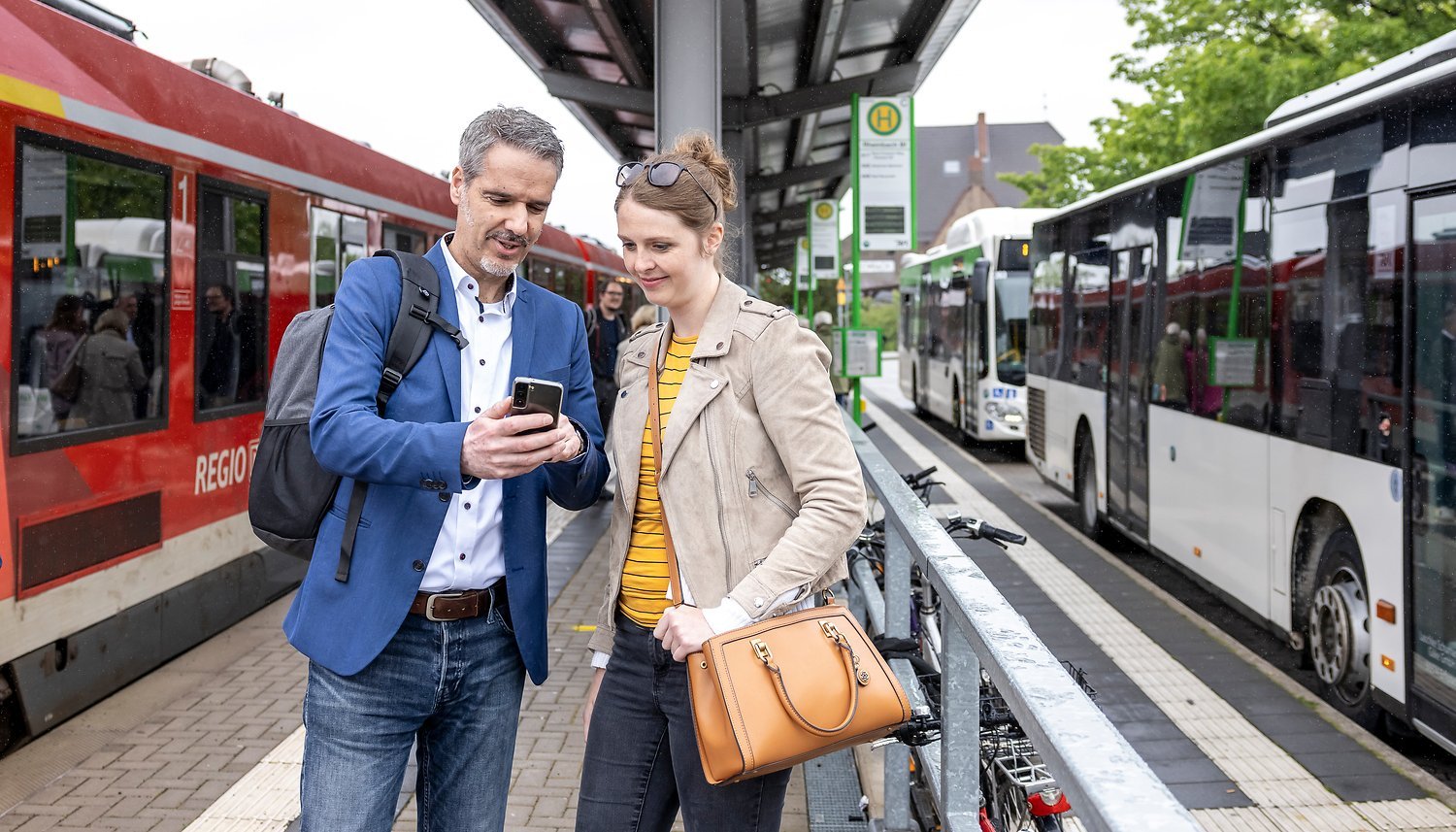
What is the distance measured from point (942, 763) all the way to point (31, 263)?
4.34 meters

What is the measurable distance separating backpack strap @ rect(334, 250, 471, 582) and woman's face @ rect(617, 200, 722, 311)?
0.35 m

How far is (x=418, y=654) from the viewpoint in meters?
2.43

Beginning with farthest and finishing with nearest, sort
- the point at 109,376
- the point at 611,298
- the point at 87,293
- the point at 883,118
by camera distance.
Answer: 1. the point at 883,118
2. the point at 611,298
3. the point at 109,376
4. the point at 87,293

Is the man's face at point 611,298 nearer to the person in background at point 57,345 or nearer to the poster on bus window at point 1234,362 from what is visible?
the poster on bus window at point 1234,362

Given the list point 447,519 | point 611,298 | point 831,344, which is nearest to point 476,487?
point 447,519

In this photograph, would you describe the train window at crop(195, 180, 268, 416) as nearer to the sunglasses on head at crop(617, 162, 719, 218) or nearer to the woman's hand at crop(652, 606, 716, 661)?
the sunglasses on head at crop(617, 162, 719, 218)

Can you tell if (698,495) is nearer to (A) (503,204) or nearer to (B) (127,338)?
(A) (503,204)

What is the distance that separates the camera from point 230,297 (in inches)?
285

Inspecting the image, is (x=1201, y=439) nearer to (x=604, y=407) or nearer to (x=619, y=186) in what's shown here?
(x=604, y=407)

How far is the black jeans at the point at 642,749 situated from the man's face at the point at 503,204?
0.73m

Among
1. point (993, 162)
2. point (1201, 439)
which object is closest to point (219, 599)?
point (1201, 439)

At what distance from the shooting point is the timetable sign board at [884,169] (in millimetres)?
12453

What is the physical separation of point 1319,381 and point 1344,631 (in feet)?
3.86

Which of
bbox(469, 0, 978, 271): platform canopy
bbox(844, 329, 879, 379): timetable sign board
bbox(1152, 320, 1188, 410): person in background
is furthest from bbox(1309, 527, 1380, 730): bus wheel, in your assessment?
bbox(844, 329, 879, 379): timetable sign board
